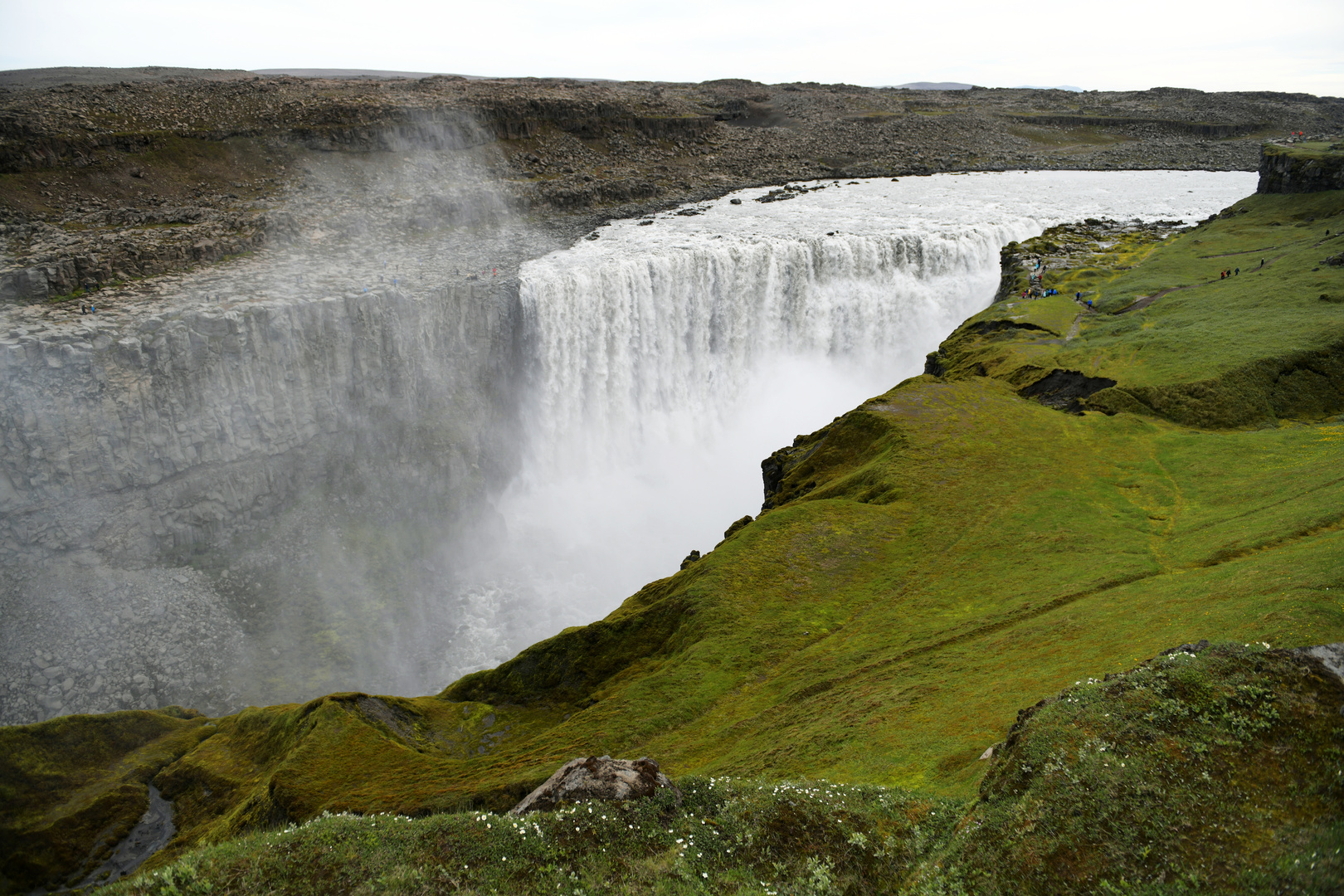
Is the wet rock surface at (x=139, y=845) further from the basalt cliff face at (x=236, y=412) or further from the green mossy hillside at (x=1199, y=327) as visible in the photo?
the green mossy hillside at (x=1199, y=327)

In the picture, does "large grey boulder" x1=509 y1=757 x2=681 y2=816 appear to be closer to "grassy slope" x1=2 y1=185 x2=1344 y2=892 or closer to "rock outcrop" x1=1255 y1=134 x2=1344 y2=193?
"grassy slope" x1=2 y1=185 x2=1344 y2=892

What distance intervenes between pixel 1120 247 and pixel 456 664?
5497 cm

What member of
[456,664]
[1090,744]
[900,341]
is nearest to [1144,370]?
[900,341]

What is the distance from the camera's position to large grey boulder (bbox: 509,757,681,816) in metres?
11.5

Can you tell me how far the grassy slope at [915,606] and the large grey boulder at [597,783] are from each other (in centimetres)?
257

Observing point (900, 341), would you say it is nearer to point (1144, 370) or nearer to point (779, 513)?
point (1144, 370)

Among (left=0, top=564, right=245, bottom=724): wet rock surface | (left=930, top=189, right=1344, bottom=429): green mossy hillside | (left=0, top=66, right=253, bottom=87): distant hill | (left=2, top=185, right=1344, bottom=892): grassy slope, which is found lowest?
(left=0, top=564, right=245, bottom=724): wet rock surface

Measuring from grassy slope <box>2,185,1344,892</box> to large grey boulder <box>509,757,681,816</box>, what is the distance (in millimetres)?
2566

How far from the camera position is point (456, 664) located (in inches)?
1486

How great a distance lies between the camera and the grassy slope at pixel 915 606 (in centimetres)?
1512

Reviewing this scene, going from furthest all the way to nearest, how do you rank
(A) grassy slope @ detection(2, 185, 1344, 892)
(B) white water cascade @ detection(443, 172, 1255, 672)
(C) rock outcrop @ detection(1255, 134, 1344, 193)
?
(C) rock outcrop @ detection(1255, 134, 1344, 193)
(B) white water cascade @ detection(443, 172, 1255, 672)
(A) grassy slope @ detection(2, 185, 1344, 892)

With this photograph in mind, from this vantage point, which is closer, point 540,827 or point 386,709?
point 540,827

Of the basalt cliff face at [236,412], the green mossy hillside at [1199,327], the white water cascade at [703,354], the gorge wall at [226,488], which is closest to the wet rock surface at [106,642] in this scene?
the gorge wall at [226,488]

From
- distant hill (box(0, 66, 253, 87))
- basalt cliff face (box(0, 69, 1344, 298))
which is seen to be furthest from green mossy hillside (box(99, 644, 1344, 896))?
distant hill (box(0, 66, 253, 87))
